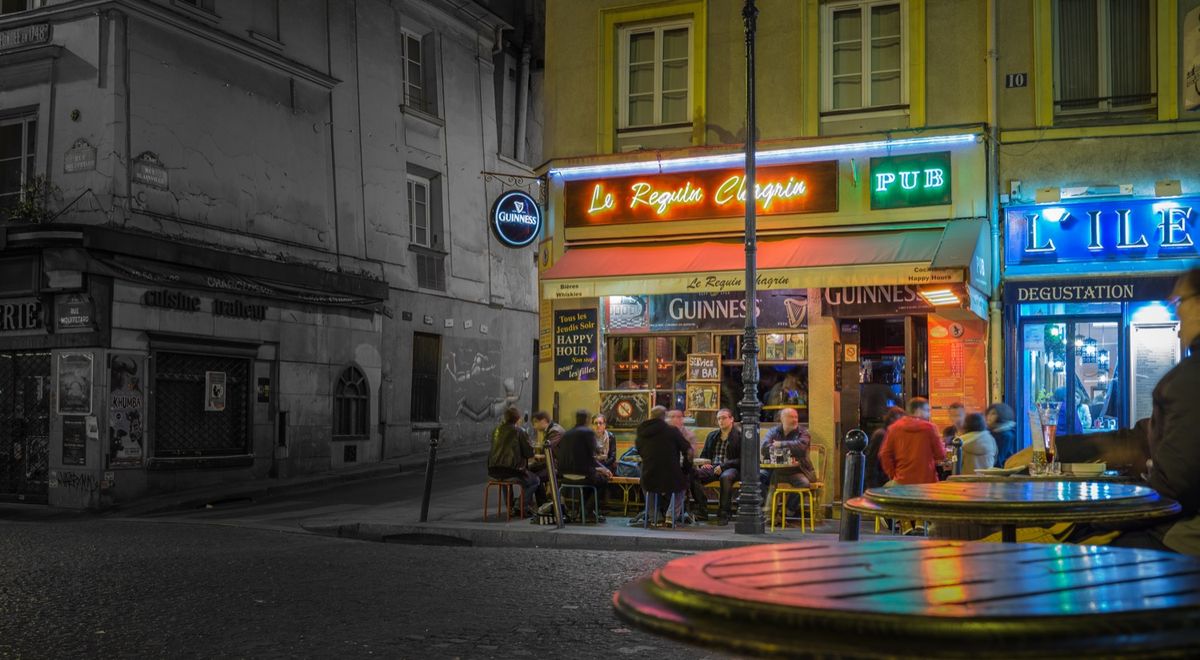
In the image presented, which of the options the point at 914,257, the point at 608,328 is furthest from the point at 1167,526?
the point at 608,328

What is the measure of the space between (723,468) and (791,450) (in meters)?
1.06

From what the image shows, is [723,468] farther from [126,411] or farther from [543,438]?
[126,411]

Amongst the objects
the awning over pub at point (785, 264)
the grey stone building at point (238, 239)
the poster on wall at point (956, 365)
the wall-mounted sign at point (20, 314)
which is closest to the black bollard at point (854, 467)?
the awning over pub at point (785, 264)

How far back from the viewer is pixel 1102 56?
49.6 ft

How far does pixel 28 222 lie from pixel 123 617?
12.0 meters

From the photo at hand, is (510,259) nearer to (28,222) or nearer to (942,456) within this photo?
(28,222)

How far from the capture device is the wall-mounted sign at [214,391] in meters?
19.1

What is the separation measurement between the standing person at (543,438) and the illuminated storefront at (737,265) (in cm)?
99

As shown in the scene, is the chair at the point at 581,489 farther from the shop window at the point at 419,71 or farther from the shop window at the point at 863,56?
the shop window at the point at 419,71

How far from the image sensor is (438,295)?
82.2ft

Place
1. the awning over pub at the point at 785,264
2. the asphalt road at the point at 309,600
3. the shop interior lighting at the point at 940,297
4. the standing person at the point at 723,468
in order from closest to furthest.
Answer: the asphalt road at the point at 309,600
the awning over pub at the point at 785,264
the standing person at the point at 723,468
the shop interior lighting at the point at 940,297

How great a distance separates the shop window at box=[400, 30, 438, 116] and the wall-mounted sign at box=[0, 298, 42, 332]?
9.83 metres

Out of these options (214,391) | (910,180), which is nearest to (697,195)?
(910,180)

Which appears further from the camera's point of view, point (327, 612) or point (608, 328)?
point (608, 328)
